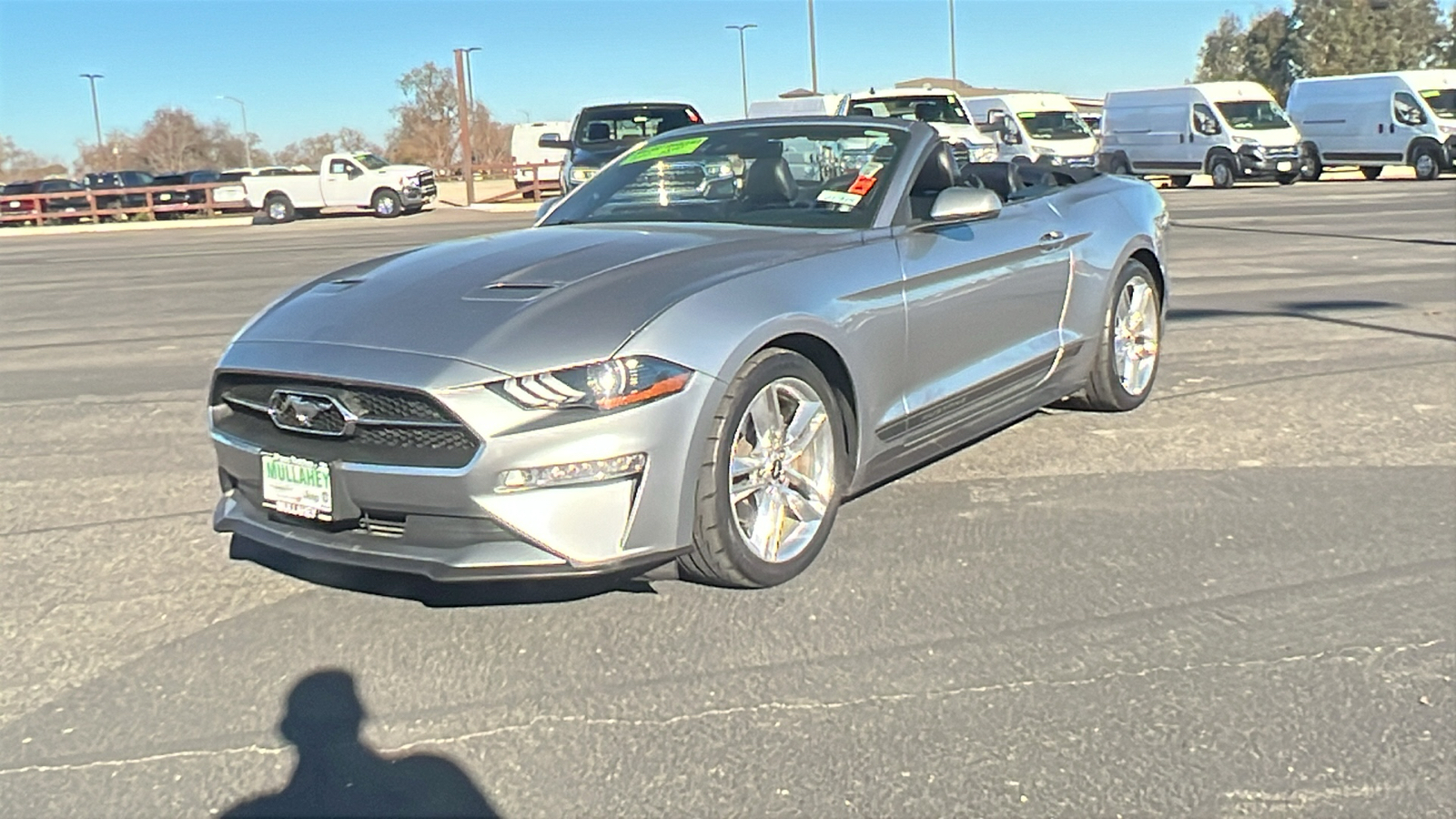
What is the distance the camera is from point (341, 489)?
363 centimetres

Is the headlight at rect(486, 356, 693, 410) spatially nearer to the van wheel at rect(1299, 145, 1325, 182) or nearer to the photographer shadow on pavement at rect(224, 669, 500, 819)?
the photographer shadow on pavement at rect(224, 669, 500, 819)

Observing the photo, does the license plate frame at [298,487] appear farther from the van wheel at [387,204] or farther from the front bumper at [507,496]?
the van wheel at [387,204]

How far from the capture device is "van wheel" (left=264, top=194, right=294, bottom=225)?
35.6m

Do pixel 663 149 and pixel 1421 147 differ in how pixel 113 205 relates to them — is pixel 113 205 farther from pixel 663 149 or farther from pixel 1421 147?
pixel 663 149

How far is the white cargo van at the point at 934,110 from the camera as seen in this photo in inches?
906

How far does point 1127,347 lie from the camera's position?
6465 millimetres

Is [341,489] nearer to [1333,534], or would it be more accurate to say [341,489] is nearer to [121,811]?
[121,811]

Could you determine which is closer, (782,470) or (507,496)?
(507,496)

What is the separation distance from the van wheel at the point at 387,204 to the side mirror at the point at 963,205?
3177 centimetres

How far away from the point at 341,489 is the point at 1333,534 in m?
3.30

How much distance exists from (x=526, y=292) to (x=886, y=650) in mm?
1486

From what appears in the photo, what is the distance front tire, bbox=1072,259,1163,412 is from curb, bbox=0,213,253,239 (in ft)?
107

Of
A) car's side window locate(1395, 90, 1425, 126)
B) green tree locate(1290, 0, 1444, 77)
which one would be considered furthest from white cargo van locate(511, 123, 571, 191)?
green tree locate(1290, 0, 1444, 77)

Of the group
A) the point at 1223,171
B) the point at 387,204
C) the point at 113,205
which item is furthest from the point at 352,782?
the point at 113,205
